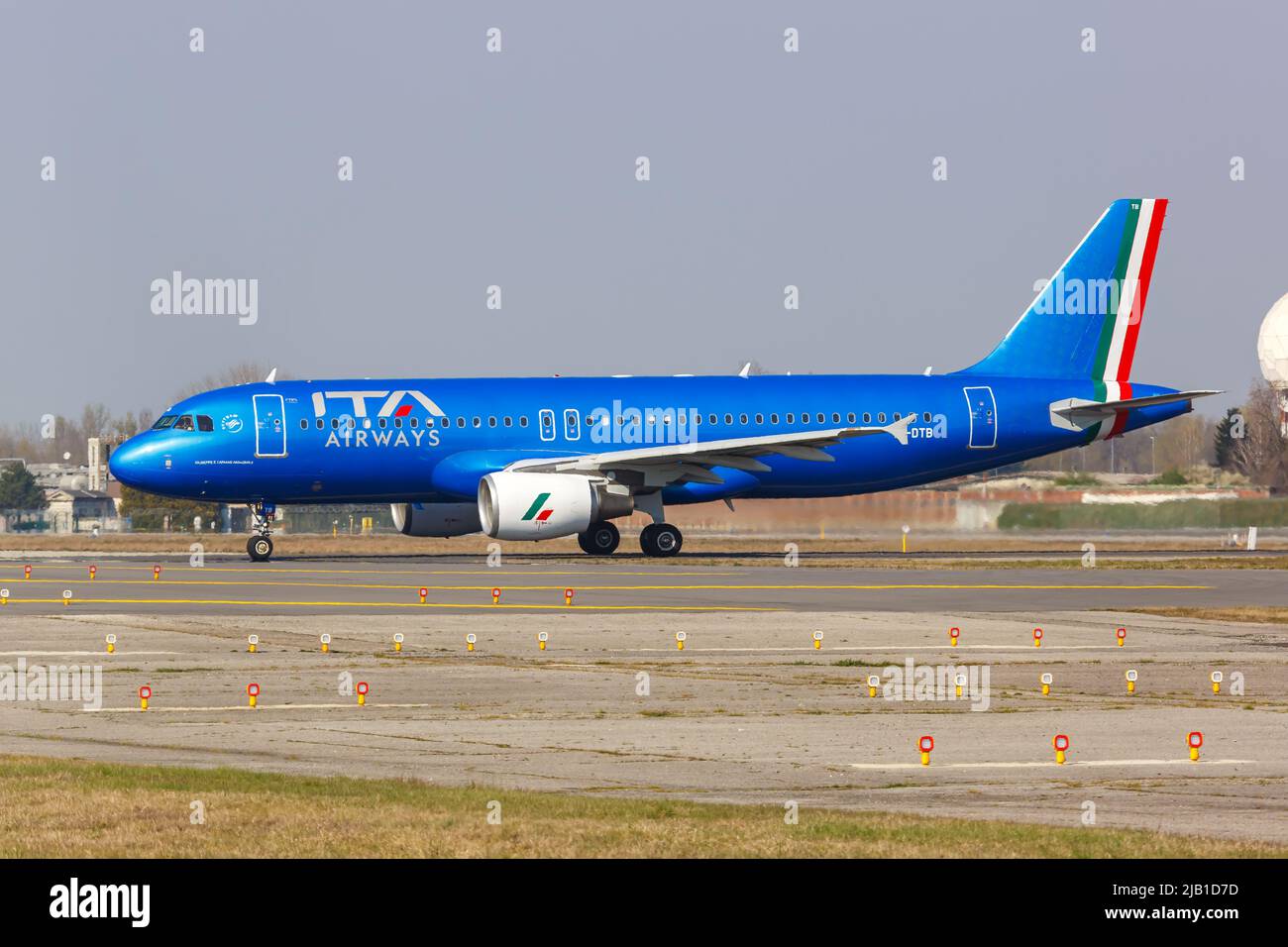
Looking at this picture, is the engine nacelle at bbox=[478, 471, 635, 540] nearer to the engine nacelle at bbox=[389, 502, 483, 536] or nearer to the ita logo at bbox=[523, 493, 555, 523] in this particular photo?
the ita logo at bbox=[523, 493, 555, 523]

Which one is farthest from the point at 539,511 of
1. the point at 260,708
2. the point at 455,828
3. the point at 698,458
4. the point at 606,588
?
the point at 455,828

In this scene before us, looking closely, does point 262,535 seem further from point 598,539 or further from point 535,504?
point 598,539

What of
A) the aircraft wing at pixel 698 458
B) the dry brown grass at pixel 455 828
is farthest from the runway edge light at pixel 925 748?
the aircraft wing at pixel 698 458

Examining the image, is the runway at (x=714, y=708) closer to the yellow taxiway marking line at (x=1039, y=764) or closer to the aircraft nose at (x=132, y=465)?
the yellow taxiway marking line at (x=1039, y=764)

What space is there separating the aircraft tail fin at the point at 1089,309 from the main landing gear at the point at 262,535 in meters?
19.7

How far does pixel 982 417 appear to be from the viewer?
50000 millimetres

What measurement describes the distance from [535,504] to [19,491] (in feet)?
271

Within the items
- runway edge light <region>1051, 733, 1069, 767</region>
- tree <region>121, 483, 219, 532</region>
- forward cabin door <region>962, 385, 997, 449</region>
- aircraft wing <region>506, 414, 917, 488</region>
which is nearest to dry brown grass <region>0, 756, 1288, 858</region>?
runway edge light <region>1051, 733, 1069, 767</region>

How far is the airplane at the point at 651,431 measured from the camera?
46.3 meters

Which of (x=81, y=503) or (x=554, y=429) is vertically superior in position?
(x=81, y=503)

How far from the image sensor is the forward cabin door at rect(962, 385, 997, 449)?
1967 inches

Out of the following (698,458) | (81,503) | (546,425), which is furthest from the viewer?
(81,503)
